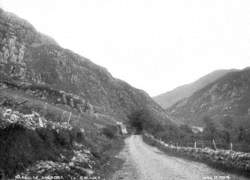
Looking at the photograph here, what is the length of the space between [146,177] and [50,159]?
254 inches

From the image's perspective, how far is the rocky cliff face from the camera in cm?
9512

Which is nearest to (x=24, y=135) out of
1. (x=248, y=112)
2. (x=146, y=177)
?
(x=146, y=177)

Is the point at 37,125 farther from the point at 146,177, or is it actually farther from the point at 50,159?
the point at 146,177

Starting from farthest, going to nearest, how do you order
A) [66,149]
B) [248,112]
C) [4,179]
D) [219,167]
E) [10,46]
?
[248,112], [10,46], [219,167], [66,149], [4,179]

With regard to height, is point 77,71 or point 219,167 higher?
point 77,71

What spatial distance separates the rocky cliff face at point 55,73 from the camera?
9512 centimetres

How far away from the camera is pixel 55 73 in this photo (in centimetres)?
11375

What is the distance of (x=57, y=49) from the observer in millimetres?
144125

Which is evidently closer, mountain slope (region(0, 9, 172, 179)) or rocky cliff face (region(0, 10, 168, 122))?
mountain slope (region(0, 9, 172, 179))

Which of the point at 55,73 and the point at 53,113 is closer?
the point at 53,113

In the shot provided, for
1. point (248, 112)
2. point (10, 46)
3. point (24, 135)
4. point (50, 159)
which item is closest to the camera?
point (24, 135)

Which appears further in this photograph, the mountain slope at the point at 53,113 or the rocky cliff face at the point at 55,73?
the rocky cliff face at the point at 55,73

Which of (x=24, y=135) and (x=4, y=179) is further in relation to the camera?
(x=24, y=135)

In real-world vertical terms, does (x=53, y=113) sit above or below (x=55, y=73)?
below
